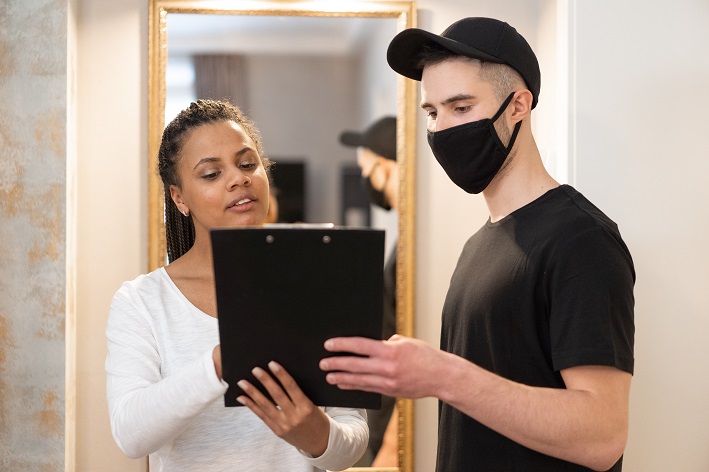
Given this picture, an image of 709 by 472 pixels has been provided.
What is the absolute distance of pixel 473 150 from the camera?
1.55m

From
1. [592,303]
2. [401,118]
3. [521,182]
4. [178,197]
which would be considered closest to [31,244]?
[178,197]

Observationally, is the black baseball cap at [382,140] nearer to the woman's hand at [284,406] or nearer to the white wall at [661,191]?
the white wall at [661,191]

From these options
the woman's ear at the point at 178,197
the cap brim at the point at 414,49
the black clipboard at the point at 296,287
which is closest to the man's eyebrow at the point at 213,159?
the woman's ear at the point at 178,197

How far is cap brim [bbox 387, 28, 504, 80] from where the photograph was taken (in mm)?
1516

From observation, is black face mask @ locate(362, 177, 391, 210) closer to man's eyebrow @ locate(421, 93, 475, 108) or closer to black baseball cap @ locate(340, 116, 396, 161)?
black baseball cap @ locate(340, 116, 396, 161)

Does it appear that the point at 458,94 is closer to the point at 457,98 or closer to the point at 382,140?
the point at 457,98

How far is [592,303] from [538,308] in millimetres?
128

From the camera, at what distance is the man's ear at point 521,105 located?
156 cm

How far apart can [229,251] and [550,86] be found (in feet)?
5.20

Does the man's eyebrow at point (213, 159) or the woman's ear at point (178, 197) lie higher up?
the man's eyebrow at point (213, 159)

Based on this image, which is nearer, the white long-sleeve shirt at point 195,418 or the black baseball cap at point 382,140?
the white long-sleeve shirt at point 195,418

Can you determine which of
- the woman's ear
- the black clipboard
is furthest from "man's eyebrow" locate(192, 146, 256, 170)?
the black clipboard

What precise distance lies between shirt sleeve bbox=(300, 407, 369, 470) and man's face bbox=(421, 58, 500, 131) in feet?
2.04

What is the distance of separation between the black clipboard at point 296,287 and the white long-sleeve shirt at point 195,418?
0.99 feet
